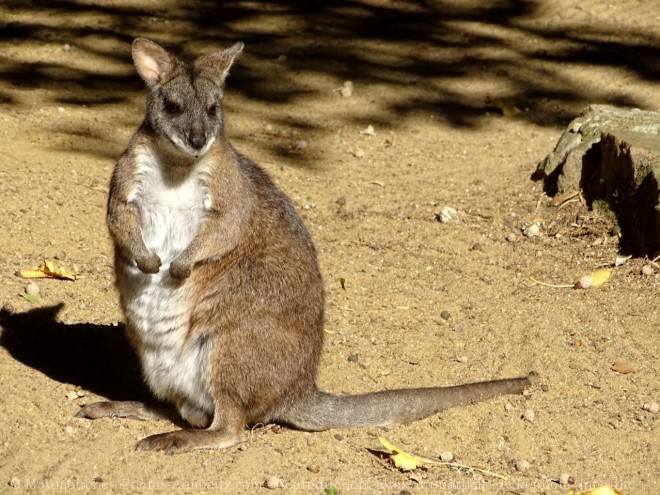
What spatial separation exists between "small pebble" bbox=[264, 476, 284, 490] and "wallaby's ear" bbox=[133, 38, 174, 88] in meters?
1.58

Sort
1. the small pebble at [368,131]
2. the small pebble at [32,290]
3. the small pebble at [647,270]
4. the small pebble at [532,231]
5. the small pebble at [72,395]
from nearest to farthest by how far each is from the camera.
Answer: the small pebble at [72,395]
the small pebble at [32,290]
the small pebble at [647,270]
the small pebble at [532,231]
the small pebble at [368,131]

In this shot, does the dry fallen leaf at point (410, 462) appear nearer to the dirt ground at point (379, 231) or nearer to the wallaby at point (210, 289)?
the dirt ground at point (379, 231)

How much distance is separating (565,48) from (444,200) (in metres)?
3.07

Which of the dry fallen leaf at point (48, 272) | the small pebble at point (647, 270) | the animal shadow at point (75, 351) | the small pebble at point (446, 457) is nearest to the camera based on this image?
the small pebble at point (446, 457)

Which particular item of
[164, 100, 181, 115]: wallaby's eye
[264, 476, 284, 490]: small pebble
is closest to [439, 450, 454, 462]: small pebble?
[264, 476, 284, 490]: small pebble

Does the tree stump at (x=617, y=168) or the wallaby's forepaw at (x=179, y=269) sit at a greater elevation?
the tree stump at (x=617, y=168)

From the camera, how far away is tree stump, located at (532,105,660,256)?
564cm

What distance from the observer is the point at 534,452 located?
4.16 metres

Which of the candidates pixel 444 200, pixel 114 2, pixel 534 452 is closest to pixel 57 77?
pixel 114 2

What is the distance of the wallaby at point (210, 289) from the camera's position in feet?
13.4

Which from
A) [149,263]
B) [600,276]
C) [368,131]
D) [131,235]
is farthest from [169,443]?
[368,131]

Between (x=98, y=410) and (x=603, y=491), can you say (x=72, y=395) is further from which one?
(x=603, y=491)

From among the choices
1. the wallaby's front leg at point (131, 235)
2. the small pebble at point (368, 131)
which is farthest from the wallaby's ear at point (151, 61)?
the small pebble at point (368, 131)

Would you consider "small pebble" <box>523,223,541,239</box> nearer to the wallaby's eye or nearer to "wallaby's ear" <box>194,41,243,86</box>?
"wallaby's ear" <box>194,41,243,86</box>
